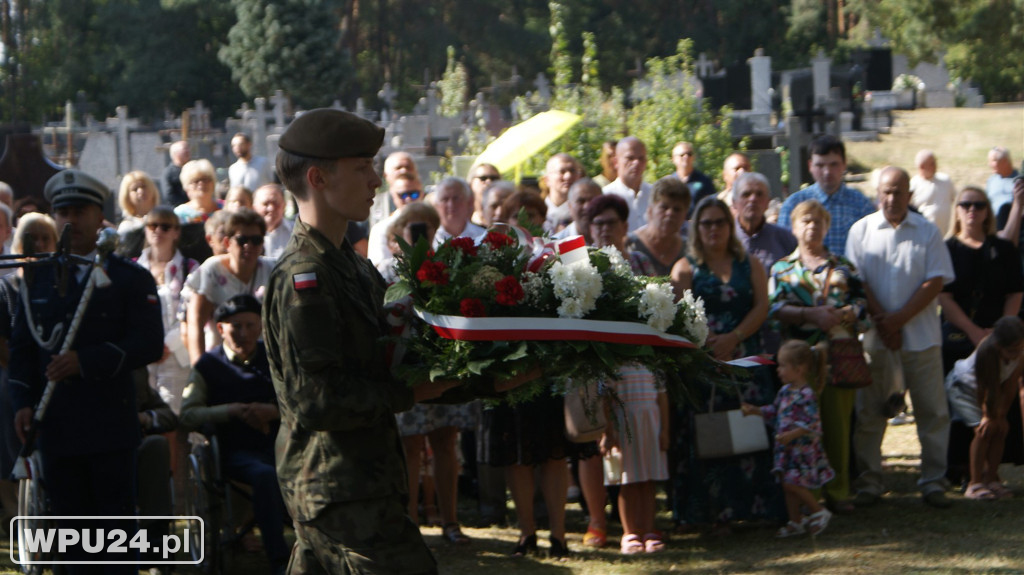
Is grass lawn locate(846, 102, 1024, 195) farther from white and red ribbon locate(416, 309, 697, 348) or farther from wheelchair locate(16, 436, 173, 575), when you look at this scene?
white and red ribbon locate(416, 309, 697, 348)

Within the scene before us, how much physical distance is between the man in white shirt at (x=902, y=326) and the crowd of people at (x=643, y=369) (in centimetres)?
1

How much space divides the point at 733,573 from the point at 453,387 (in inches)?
131

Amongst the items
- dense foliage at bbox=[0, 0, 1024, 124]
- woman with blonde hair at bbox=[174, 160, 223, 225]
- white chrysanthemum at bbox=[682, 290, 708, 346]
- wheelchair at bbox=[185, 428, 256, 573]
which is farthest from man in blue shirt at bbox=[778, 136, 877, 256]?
dense foliage at bbox=[0, 0, 1024, 124]

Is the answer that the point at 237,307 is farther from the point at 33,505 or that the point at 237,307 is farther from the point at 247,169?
the point at 247,169

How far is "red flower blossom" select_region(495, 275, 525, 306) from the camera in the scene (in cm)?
342

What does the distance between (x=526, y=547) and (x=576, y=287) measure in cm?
350

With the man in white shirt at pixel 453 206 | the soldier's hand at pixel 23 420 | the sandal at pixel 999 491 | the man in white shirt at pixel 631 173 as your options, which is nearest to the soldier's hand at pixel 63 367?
the soldier's hand at pixel 23 420

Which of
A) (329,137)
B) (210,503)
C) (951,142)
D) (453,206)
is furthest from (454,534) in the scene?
(951,142)

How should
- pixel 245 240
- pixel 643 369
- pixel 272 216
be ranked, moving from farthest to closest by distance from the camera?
pixel 272 216 → pixel 245 240 → pixel 643 369

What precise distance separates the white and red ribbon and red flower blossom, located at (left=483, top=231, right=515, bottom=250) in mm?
332

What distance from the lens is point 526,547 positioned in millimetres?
6684

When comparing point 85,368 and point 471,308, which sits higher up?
point 471,308

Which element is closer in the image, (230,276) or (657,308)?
(657,308)

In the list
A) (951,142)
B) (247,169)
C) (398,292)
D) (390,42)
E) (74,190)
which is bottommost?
(398,292)
